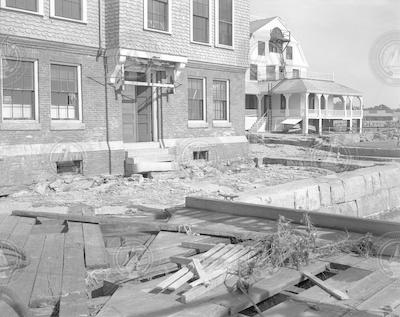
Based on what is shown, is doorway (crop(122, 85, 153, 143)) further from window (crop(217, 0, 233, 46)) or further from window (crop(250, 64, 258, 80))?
window (crop(250, 64, 258, 80))

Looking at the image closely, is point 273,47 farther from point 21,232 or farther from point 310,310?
point 310,310

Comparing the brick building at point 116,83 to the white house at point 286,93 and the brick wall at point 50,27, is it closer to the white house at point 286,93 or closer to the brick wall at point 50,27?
the brick wall at point 50,27

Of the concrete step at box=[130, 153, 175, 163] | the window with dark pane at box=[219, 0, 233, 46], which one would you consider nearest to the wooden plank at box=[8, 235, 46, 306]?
the concrete step at box=[130, 153, 175, 163]

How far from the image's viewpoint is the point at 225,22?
75.3 feet

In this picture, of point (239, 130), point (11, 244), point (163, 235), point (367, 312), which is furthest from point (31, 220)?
point (239, 130)

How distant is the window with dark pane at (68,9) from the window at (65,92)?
1693 millimetres

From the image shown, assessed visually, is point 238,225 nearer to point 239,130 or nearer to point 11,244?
point 11,244

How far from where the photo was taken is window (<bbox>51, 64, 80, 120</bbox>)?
16781 millimetres

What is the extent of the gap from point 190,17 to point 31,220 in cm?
1376

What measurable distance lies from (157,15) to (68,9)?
392cm

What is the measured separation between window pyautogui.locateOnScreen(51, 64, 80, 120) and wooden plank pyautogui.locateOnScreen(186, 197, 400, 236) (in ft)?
25.4

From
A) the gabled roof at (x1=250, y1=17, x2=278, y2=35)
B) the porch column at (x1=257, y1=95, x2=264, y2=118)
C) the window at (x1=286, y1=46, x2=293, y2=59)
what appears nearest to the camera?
the porch column at (x1=257, y1=95, x2=264, y2=118)

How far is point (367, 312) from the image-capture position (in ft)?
16.6

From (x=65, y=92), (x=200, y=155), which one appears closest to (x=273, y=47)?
(x=200, y=155)
